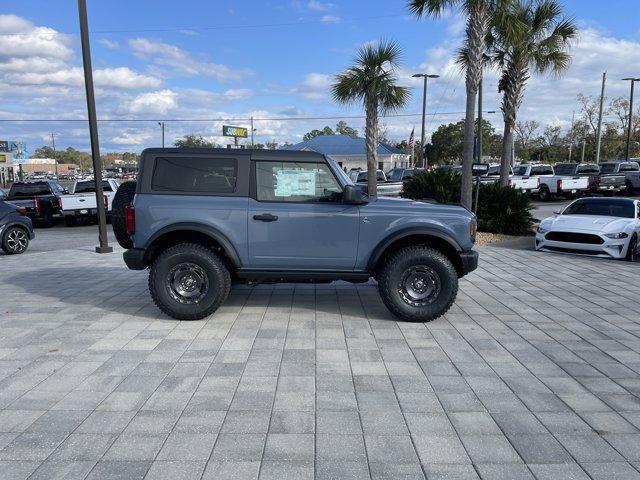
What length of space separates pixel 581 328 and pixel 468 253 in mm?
1512

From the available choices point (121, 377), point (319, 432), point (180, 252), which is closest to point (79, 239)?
point (180, 252)

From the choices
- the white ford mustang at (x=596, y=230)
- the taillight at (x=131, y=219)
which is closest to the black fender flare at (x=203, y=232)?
the taillight at (x=131, y=219)

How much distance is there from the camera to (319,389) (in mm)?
4074

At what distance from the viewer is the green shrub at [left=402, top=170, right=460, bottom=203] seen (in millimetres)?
14740

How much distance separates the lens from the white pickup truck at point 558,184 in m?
25.1

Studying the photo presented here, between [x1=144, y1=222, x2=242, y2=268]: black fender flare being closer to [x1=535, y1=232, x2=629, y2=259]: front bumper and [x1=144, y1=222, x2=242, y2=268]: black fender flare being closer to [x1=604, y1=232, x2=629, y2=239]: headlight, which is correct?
[x1=535, y1=232, x2=629, y2=259]: front bumper

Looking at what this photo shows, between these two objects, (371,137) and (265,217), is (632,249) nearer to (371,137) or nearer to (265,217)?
(265,217)

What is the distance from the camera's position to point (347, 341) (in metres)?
5.25

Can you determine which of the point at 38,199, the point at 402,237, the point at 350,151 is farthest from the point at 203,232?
the point at 350,151

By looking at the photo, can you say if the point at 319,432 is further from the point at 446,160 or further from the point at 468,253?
the point at 446,160

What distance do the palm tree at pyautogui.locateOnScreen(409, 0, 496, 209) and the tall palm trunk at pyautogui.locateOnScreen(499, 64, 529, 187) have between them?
3.75 metres

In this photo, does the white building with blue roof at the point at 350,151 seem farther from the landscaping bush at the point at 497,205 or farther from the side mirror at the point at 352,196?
the side mirror at the point at 352,196

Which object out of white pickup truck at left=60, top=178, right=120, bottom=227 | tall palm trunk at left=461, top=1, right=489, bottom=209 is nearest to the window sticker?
tall palm trunk at left=461, top=1, right=489, bottom=209

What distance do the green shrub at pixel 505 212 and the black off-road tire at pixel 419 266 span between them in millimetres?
8998
